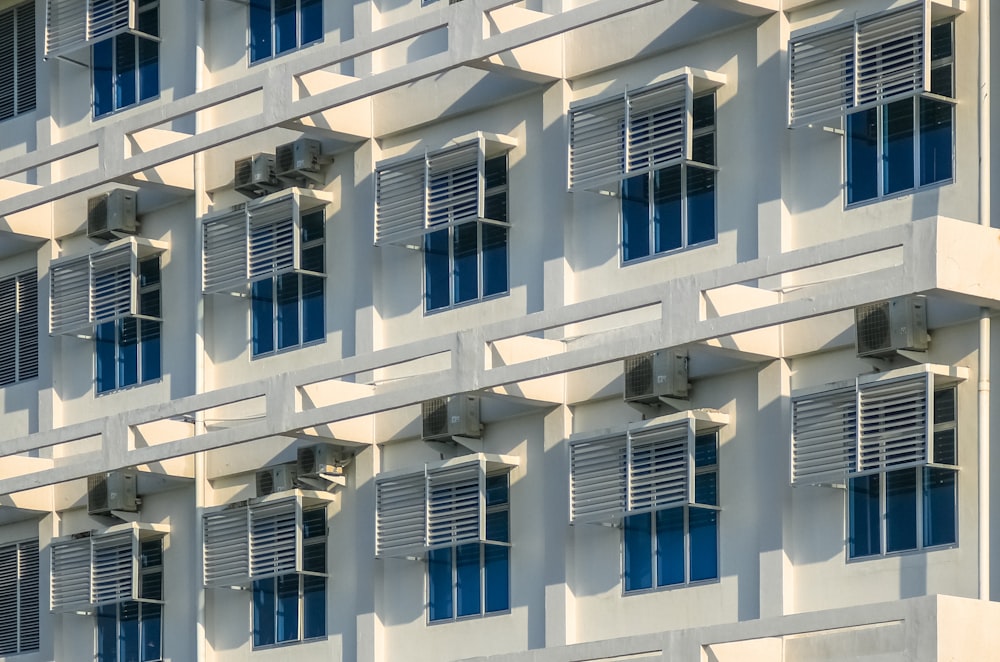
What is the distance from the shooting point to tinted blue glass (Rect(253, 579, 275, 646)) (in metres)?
27.0

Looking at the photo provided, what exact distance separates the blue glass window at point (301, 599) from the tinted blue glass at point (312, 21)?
17.0ft

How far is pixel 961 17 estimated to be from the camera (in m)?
21.6

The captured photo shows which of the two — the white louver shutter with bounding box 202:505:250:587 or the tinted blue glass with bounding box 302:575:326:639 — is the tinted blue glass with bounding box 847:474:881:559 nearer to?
the tinted blue glass with bounding box 302:575:326:639

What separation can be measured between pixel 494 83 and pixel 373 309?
2.74 metres

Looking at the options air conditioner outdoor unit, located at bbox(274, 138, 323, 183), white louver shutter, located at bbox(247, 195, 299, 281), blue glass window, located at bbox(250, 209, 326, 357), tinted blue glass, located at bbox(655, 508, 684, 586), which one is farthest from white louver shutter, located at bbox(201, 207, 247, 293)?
tinted blue glass, located at bbox(655, 508, 684, 586)

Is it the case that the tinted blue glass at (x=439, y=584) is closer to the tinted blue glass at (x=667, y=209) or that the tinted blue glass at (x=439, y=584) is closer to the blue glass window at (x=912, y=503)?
the tinted blue glass at (x=667, y=209)

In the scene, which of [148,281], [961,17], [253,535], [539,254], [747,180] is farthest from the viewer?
[148,281]

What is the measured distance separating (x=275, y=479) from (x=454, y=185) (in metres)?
4.03

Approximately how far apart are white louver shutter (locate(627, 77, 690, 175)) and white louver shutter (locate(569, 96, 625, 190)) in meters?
0.16

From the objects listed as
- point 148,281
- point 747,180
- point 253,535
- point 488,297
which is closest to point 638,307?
point 747,180

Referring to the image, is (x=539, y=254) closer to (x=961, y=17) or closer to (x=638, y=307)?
(x=638, y=307)

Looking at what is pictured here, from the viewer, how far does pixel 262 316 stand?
2775cm

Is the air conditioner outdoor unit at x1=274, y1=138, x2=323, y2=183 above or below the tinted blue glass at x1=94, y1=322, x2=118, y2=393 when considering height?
above

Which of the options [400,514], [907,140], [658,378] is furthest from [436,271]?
[907,140]
